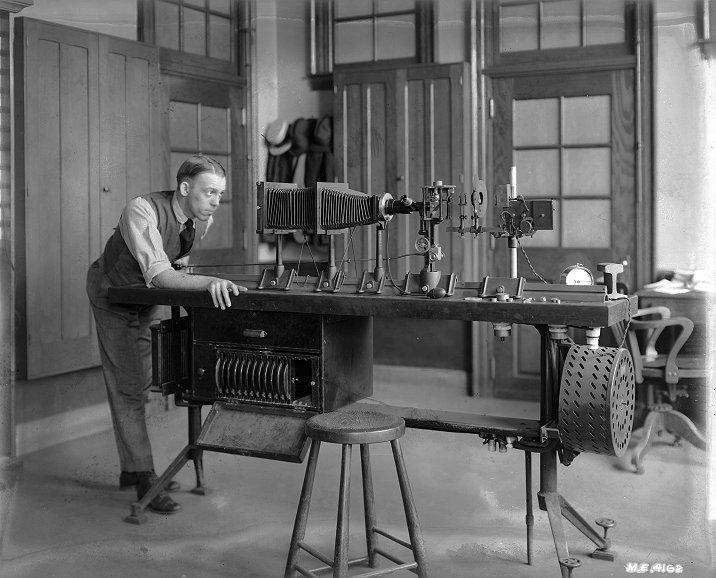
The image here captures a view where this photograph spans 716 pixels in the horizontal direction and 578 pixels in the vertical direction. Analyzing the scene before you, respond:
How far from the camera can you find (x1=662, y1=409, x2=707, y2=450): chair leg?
16.3ft

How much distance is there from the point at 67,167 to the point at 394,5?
9.47 feet

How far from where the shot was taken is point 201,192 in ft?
13.6

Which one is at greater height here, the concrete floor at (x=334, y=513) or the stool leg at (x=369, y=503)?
the stool leg at (x=369, y=503)

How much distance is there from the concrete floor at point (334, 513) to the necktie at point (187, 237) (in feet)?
4.00

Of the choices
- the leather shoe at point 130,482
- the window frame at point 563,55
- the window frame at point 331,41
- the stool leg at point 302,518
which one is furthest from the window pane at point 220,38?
the stool leg at point 302,518

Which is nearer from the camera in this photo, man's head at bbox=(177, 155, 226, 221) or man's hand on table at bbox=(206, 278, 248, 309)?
man's hand on table at bbox=(206, 278, 248, 309)

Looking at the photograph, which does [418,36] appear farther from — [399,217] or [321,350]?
[321,350]

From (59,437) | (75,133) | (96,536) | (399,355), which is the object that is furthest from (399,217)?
(96,536)

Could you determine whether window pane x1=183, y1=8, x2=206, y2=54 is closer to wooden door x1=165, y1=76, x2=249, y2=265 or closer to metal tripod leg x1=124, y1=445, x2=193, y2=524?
wooden door x1=165, y1=76, x2=249, y2=265

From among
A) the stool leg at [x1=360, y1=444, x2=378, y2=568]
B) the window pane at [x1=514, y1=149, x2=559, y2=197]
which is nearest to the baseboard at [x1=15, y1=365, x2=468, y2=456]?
the stool leg at [x1=360, y1=444, x2=378, y2=568]

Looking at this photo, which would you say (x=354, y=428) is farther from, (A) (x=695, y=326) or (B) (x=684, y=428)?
(A) (x=695, y=326)

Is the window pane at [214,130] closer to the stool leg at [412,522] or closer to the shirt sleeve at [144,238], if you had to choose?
the shirt sleeve at [144,238]

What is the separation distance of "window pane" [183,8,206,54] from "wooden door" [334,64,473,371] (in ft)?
3.36

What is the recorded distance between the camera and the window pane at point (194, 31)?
20.4 ft
